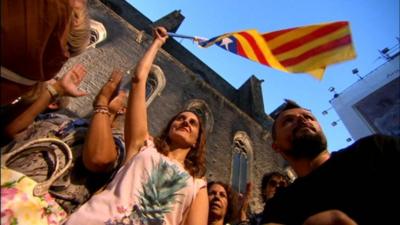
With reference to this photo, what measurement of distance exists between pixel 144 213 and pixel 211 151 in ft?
25.8

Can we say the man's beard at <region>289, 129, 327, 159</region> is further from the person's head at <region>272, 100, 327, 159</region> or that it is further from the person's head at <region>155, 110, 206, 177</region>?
the person's head at <region>155, 110, 206, 177</region>

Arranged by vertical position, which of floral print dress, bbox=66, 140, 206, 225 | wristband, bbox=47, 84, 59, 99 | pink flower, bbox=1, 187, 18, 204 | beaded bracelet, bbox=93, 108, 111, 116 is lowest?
pink flower, bbox=1, 187, 18, 204

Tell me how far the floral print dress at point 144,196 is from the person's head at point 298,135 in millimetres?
811

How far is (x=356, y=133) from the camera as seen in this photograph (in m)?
9.25

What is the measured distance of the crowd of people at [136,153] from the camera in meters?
1.41

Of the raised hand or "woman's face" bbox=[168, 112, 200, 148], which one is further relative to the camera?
the raised hand

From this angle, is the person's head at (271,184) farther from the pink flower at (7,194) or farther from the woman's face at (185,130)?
the pink flower at (7,194)

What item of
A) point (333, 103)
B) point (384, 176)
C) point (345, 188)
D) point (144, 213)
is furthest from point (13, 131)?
point (333, 103)

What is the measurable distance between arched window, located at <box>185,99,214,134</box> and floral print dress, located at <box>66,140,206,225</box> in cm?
805

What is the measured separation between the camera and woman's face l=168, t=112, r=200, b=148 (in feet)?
8.04

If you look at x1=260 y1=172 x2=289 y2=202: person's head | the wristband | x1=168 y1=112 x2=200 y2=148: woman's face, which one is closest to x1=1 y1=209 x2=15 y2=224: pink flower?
the wristband

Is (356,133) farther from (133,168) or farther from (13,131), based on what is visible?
(13,131)

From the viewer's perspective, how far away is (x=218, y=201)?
328cm

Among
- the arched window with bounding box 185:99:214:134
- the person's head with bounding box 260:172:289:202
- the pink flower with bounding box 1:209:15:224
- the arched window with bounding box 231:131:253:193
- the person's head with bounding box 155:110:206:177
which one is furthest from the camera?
the arched window with bounding box 185:99:214:134
